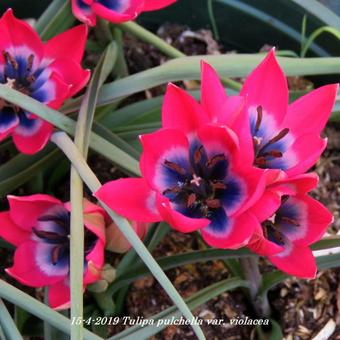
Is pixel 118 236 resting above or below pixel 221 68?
A: below

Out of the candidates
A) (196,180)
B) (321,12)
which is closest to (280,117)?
(196,180)

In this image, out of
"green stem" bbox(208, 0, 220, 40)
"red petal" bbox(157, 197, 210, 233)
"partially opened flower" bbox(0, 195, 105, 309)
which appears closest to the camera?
"red petal" bbox(157, 197, 210, 233)

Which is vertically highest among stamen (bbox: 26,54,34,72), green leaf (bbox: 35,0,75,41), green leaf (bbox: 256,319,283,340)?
green leaf (bbox: 35,0,75,41)

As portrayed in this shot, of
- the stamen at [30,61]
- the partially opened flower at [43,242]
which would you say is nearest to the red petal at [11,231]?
the partially opened flower at [43,242]

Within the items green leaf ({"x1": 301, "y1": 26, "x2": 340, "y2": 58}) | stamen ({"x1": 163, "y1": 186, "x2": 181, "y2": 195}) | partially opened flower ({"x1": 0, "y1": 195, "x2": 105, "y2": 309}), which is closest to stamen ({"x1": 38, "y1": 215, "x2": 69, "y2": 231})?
partially opened flower ({"x1": 0, "y1": 195, "x2": 105, "y2": 309})

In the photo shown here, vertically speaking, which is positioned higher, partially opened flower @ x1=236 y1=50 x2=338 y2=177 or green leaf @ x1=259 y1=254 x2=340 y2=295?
partially opened flower @ x1=236 y1=50 x2=338 y2=177

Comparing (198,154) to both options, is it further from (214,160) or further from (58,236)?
(58,236)

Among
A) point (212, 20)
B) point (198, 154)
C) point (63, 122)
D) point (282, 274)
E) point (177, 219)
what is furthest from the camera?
point (212, 20)

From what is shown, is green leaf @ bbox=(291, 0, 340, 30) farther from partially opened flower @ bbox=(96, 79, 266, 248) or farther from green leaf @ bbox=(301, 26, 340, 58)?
partially opened flower @ bbox=(96, 79, 266, 248)

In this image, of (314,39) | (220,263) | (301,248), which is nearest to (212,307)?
(220,263)
